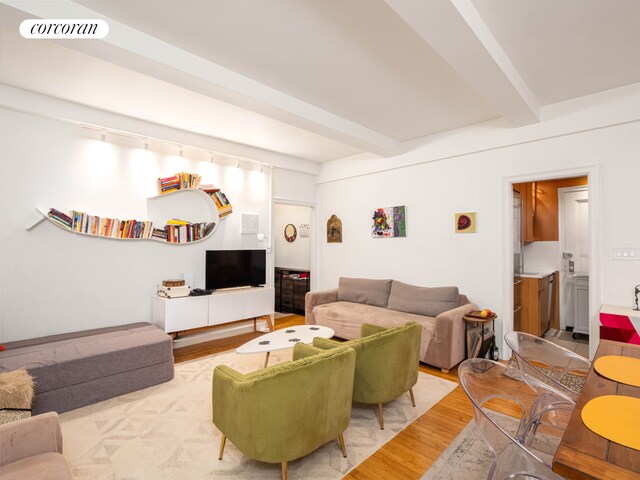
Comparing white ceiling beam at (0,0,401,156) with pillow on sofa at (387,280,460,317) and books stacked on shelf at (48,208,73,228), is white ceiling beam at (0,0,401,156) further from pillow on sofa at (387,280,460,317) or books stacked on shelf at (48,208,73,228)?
pillow on sofa at (387,280,460,317)

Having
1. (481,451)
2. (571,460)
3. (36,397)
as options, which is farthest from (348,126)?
(36,397)

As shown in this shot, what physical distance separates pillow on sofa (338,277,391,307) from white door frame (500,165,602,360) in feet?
5.06

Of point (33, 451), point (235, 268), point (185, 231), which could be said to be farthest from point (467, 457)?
point (185, 231)

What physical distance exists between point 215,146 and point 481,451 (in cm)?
455

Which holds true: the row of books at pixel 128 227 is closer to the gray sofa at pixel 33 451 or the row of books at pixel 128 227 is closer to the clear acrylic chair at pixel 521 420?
the gray sofa at pixel 33 451

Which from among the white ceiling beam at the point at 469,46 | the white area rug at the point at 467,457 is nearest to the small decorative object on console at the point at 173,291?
the white area rug at the point at 467,457

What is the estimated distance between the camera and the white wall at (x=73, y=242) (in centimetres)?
328

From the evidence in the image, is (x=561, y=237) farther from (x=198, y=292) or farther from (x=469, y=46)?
(x=198, y=292)

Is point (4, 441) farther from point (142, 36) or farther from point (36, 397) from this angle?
point (142, 36)

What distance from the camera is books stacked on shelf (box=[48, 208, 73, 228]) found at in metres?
3.42

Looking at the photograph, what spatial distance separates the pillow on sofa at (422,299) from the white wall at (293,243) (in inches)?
94.2

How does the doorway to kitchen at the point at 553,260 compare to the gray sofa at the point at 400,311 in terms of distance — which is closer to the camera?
the gray sofa at the point at 400,311

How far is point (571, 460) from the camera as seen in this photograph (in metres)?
0.99

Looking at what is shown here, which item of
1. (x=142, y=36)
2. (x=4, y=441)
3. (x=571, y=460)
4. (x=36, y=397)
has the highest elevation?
(x=142, y=36)
